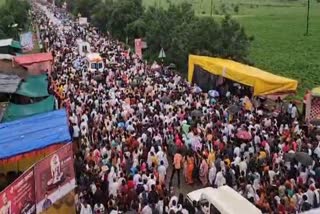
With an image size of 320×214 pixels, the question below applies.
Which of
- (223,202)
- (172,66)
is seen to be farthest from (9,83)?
(223,202)

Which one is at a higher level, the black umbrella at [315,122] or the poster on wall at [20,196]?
the poster on wall at [20,196]

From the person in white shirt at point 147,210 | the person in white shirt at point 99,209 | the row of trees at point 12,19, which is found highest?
the row of trees at point 12,19

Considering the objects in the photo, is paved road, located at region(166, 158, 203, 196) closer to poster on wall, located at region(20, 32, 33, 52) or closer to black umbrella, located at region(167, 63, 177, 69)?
black umbrella, located at region(167, 63, 177, 69)

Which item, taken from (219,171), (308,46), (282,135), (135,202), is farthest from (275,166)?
(308,46)

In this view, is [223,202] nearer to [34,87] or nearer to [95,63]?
[34,87]

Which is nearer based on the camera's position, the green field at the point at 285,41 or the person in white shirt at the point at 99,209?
the person in white shirt at the point at 99,209

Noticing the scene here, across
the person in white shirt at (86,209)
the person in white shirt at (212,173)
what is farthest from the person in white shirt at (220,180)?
the person in white shirt at (86,209)

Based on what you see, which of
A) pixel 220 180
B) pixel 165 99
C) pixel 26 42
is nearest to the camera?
pixel 220 180

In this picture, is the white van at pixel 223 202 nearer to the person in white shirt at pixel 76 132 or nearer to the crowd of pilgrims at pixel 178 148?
the crowd of pilgrims at pixel 178 148
